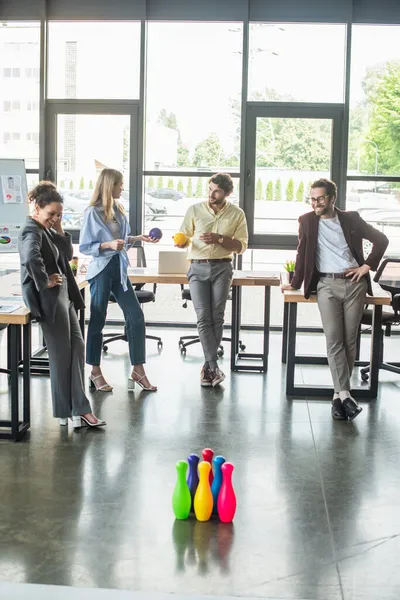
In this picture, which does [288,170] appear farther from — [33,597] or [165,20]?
[33,597]

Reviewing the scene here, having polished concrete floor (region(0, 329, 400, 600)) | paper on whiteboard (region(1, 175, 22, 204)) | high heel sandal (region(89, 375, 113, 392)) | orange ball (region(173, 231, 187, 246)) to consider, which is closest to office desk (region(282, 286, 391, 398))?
polished concrete floor (region(0, 329, 400, 600))

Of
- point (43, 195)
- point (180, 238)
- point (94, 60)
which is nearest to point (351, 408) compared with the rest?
point (180, 238)

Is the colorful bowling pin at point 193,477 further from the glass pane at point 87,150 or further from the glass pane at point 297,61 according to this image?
the glass pane at point 297,61

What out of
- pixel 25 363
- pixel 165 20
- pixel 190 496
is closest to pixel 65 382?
pixel 25 363

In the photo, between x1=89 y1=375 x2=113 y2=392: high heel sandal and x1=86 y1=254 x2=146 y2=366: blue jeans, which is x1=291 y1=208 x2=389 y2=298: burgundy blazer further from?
x1=89 y1=375 x2=113 y2=392: high heel sandal

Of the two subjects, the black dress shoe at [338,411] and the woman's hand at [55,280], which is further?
the black dress shoe at [338,411]

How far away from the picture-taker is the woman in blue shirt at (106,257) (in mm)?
5914

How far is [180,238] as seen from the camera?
6.47 m

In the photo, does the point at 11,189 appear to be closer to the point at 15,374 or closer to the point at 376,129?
the point at 15,374

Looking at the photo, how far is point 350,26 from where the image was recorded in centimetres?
841

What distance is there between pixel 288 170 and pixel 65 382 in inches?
172

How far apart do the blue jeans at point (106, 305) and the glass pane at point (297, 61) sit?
347cm

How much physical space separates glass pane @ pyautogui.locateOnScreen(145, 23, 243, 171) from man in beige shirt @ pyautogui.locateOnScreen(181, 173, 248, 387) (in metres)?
2.33

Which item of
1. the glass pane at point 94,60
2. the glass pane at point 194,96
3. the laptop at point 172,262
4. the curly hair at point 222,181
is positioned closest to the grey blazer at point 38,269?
the curly hair at point 222,181
